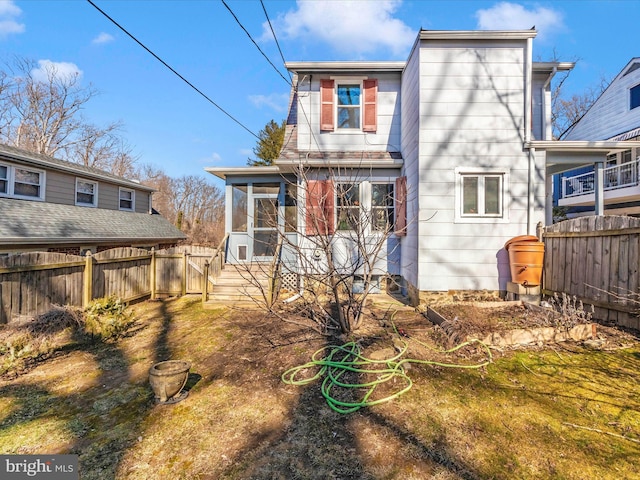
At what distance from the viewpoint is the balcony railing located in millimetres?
12852

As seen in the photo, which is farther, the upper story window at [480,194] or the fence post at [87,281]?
the fence post at [87,281]

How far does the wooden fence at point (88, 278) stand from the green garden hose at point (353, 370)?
525 centimetres

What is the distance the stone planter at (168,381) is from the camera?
10.6 feet

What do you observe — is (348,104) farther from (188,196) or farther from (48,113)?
(188,196)

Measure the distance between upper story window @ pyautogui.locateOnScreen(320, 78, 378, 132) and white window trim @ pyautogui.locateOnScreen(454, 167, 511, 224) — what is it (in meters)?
2.96

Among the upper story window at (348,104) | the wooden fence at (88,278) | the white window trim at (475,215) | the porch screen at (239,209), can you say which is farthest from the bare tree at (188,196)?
the white window trim at (475,215)

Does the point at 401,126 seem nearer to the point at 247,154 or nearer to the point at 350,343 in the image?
the point at 350,343

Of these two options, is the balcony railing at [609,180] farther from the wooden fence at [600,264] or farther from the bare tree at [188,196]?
the bare tree at [188,196]

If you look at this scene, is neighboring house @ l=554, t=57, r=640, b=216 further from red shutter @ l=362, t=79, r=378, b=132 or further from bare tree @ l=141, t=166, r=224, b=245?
bare tree @ l=141, t=166, r=224, b=245

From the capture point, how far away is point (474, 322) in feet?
15.7

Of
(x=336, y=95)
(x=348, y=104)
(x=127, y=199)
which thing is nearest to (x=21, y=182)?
(x=127, y=199)

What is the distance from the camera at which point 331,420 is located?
2.88 meters

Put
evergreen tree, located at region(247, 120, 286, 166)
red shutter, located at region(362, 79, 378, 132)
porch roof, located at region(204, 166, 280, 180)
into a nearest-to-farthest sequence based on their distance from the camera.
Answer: red shutter, located at region(362, 79, 378, 132)
porch roof, located at region(204, 166, 280, 180)
evergreen tree, located at region(247, 120, 286, 166)

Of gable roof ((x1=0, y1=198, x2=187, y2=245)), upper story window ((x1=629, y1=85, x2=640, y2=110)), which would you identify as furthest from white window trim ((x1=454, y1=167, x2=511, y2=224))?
upper story window ((x1=629, y1=85, x2=640, y2=110))
